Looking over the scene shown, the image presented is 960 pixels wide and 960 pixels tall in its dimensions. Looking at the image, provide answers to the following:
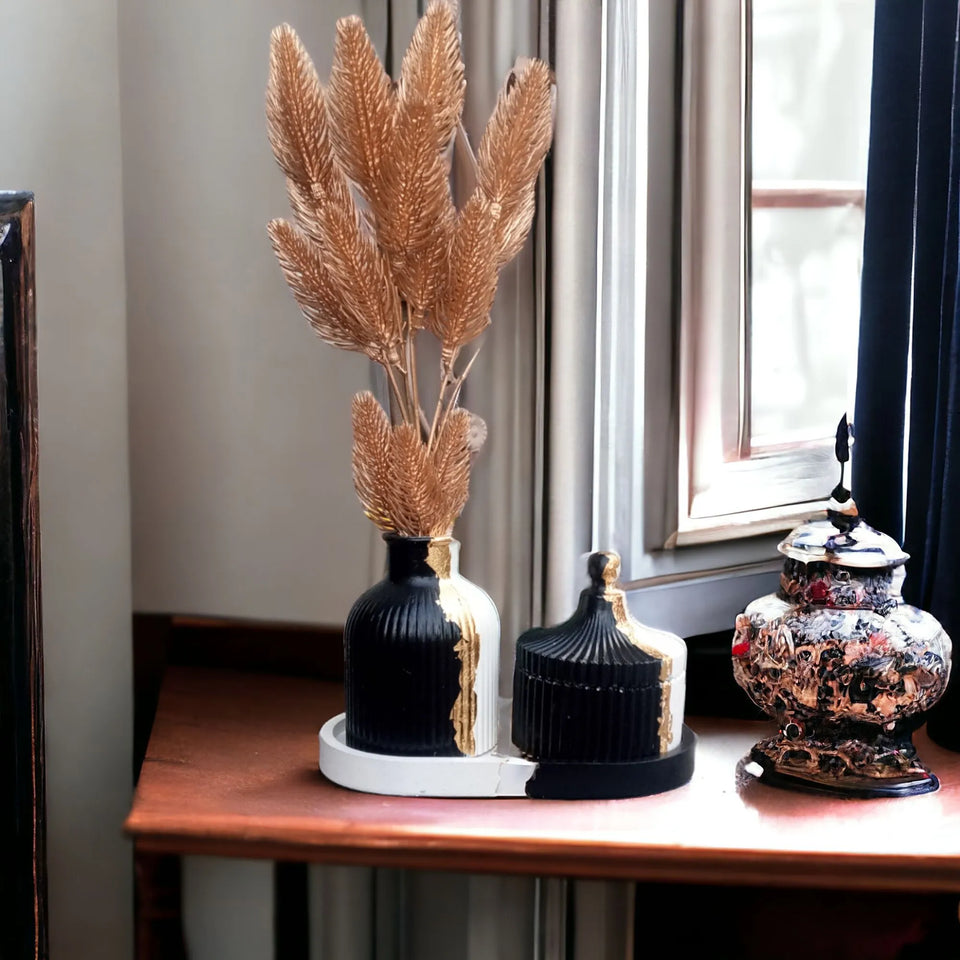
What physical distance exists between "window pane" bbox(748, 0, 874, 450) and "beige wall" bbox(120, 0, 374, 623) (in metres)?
0.38

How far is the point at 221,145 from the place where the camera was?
1.05m

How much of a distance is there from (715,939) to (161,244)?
0.78 meters

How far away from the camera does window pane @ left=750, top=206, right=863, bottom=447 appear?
1027 mm

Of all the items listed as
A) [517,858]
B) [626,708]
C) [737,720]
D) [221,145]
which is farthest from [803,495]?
[221,145]

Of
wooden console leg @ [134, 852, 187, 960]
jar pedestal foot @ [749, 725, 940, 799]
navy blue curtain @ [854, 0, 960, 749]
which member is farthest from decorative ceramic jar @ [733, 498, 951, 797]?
wooden console leg @ [134, 852, 187, 960]

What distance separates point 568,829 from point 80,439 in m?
0.57

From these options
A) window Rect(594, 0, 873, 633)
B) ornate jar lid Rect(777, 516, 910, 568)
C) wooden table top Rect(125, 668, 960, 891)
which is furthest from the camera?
window Rect(594, 0, 873, 633)

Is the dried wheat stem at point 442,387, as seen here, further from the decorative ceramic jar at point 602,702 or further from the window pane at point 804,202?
the window pane at point 804,202

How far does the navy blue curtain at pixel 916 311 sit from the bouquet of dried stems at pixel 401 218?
31 cm

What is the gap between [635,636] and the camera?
0.85 metres

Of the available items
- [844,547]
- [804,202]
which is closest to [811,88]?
[804,202]

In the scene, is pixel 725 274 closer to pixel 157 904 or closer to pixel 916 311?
pixel 916 311

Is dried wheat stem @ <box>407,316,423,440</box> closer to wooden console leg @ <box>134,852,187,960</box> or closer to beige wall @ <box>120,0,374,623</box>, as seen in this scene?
beige wall @ <box>120,0,374,623</box>

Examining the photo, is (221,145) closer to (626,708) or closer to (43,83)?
(43,83)
